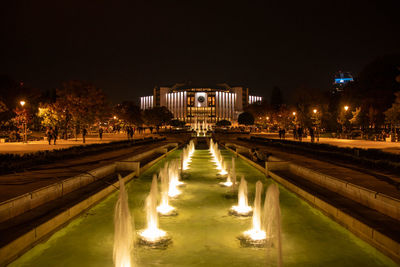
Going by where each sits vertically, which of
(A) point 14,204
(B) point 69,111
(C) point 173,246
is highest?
(B) point 69,111

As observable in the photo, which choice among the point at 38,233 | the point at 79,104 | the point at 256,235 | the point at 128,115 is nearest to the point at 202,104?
the point at 128,115

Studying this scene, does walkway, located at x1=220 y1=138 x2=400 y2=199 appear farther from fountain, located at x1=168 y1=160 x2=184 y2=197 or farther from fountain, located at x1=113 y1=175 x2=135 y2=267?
fountain, located at x1=113 y1=175 x2=135 y2=267

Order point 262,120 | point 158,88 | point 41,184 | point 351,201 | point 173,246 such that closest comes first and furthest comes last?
point 173,246 < point 351,201 < point 41,184 < point 262,120 < point 158,88

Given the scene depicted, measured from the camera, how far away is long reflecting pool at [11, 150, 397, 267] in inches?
194

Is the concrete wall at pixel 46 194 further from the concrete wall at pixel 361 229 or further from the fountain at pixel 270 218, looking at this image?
the concrete wall at pixel 361 229

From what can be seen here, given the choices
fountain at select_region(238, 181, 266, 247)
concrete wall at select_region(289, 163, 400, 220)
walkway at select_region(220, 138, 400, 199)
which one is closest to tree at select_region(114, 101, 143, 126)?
walkway at select_region(220, 138, 400, 199)

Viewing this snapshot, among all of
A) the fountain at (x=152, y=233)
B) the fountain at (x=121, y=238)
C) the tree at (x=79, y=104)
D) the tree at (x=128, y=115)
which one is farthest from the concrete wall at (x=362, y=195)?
the tree at (x=128, y=115)

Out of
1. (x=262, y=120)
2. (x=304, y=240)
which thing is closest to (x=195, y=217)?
(x=304, y=240)

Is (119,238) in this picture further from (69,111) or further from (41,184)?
(69,111)

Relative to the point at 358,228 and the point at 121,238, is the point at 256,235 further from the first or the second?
the point at 121,238

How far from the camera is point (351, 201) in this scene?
22.0 feet

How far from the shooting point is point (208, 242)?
18.9 feet

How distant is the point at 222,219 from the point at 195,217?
62cm

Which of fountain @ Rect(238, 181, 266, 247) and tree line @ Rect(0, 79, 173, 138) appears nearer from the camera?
fountain @ Rect(238, 181, 266, 247)
